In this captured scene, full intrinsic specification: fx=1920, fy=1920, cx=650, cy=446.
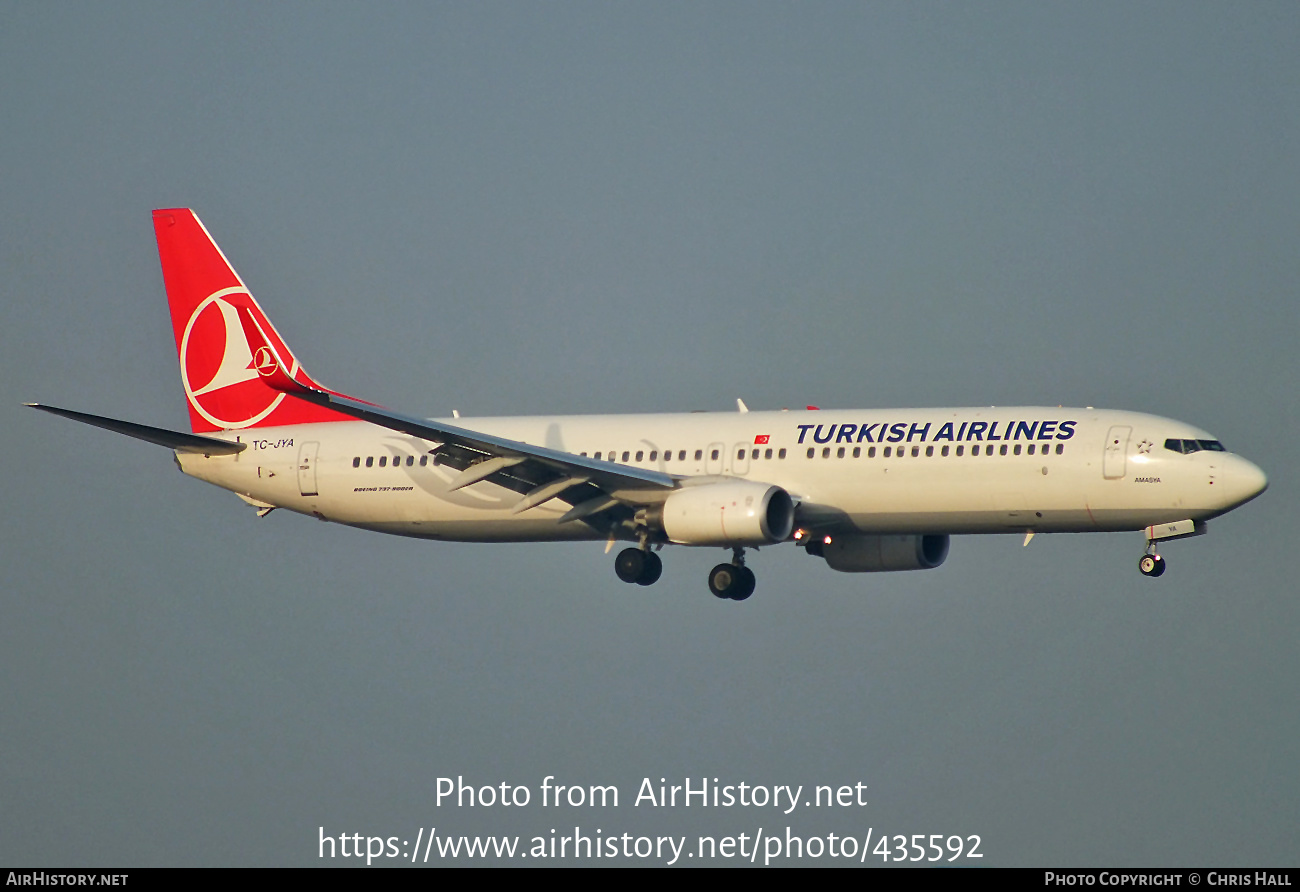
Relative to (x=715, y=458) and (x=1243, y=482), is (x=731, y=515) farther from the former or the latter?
(x=1243, y=482)

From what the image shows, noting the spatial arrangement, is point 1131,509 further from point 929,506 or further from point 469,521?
point 469,521

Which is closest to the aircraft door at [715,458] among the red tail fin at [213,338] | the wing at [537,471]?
the wing at [537,471]

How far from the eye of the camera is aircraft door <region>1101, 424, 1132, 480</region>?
50.2 m

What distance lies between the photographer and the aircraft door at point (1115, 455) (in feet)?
165

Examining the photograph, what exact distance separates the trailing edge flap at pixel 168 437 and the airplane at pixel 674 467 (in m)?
0.08

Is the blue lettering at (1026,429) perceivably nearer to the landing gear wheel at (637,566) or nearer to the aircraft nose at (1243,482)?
the aircraft nose at (1243,482)

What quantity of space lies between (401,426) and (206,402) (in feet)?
45.8

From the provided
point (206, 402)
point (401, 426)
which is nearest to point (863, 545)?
point (401, 426)

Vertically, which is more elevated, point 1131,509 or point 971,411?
point 971,411

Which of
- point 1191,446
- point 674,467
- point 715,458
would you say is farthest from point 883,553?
point 1191,446

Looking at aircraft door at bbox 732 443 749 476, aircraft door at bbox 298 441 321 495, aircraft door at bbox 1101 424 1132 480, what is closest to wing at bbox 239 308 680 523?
aircraft door at bbox 732 443 749 476

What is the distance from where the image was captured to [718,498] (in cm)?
5175

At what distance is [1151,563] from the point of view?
5097 cm

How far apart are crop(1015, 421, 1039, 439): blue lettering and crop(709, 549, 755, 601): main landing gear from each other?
377 inches
